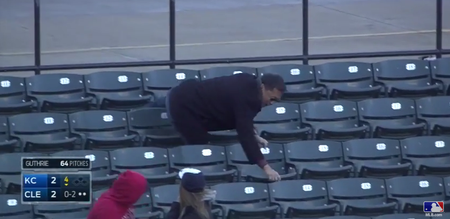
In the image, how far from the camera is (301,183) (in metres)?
7.60

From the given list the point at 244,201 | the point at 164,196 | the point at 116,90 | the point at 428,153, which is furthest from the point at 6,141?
the point at 428,153

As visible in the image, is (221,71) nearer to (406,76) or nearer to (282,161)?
(282,161)

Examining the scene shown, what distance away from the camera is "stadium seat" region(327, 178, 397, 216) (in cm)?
751

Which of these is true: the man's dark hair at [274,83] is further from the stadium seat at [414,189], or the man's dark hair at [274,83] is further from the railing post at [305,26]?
the railing post at [305,26]

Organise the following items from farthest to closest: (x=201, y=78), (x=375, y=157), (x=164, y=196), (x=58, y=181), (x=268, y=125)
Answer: (x=201, y=78), (x=268, y=125), (x=375, y=157), (x=164, y=196), (x=58, y=181)

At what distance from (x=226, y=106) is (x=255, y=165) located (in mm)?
687

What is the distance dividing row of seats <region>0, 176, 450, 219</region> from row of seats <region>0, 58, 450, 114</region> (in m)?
1.76

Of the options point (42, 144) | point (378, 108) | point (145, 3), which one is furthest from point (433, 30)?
point (42, 144)

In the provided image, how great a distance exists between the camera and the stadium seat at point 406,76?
9.61 metres

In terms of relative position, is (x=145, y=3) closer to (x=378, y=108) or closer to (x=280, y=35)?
(x=280, y=35)

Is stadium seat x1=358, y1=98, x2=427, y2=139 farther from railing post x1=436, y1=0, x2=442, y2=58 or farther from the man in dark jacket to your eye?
the man in dark jacket

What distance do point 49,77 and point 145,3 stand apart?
6.00 m

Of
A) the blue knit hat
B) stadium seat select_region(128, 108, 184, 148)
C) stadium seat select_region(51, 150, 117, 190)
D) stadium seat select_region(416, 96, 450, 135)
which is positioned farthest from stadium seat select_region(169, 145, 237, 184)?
the blue knit hat

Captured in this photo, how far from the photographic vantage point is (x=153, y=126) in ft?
27.8
